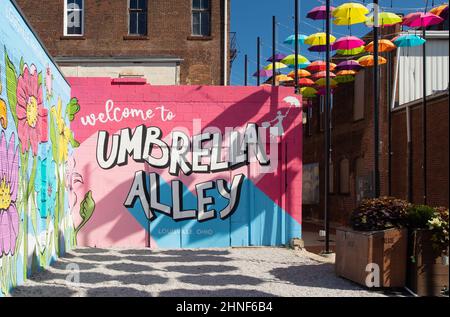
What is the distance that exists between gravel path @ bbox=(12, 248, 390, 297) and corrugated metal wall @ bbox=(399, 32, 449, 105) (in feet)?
35.6

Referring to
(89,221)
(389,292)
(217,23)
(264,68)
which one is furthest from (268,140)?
(264,68)

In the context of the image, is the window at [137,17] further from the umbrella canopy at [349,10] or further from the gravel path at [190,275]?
the gravel path at [190,275]

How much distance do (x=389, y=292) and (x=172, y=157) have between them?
22.1 ft

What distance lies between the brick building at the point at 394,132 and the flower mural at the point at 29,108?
37.9 ft

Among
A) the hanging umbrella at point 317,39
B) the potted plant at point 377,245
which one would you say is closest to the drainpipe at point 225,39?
the hanging umbrella at point 317,39

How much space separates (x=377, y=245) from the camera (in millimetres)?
8633

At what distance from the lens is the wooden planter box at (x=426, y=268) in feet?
27.2

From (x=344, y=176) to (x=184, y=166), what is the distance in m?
13.1

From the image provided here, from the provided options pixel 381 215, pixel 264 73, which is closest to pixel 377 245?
pixel 381 215

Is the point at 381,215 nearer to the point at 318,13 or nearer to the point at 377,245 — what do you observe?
the point at 377,245

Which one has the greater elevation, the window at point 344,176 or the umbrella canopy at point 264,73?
the umbrella canopy at point 264,73

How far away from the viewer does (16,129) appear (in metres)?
8.16

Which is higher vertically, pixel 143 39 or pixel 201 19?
pixel 201 19

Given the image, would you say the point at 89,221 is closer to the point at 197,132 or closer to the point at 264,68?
the point at 197,132
